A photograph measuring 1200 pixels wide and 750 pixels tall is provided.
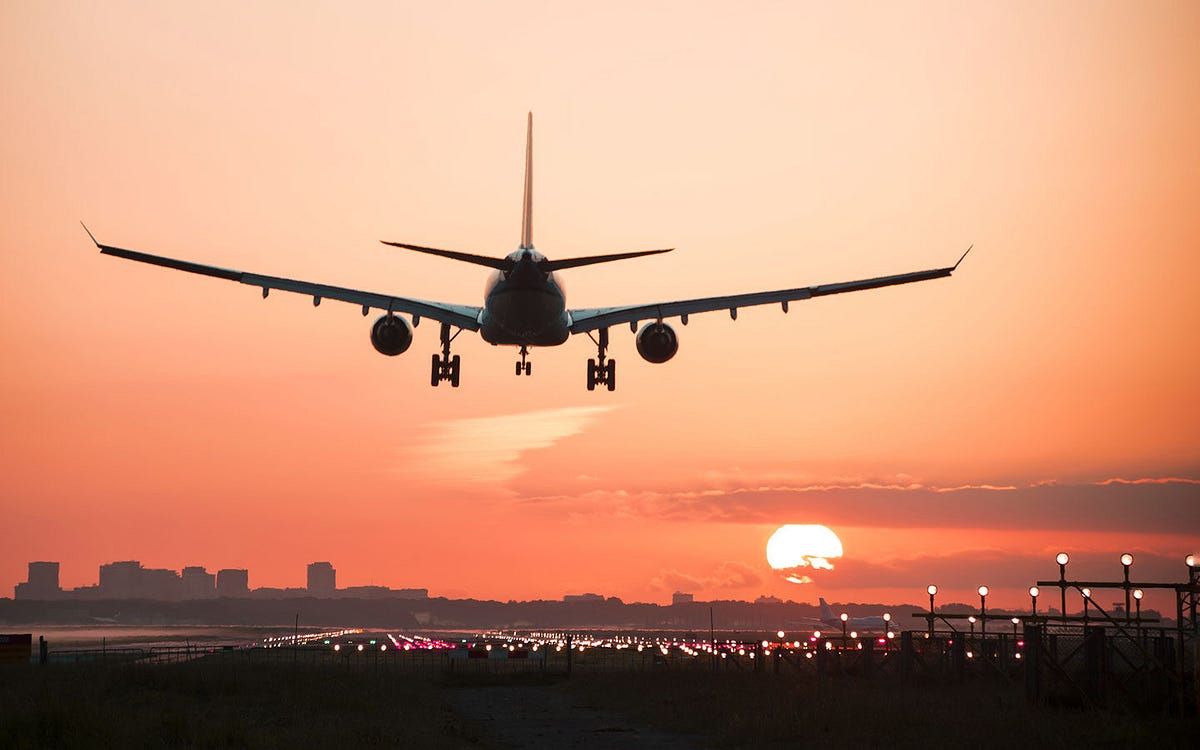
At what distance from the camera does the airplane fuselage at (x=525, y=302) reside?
40000mm

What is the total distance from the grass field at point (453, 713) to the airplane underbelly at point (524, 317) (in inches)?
546

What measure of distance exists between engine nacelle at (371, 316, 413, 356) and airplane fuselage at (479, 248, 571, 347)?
3625mm

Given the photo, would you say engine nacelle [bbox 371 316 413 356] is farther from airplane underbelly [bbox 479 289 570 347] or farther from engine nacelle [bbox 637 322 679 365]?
engine nacelle [bbox 637 322 679 365]

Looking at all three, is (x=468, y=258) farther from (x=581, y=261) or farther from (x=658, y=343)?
(x=658, y=343)

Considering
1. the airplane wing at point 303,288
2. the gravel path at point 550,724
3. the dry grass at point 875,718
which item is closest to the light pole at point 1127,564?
the dry grass at point 875,718

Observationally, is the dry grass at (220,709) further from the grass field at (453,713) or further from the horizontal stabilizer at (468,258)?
the horizontal stabilizer at (468,258)

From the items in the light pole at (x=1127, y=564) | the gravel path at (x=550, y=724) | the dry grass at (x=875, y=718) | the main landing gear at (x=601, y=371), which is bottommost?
the gravel path at (x=550, y=724)

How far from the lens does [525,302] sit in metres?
40.1

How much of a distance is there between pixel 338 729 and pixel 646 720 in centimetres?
1266

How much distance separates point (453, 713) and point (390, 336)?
15.9m

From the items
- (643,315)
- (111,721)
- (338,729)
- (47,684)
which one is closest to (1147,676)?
(643,315)

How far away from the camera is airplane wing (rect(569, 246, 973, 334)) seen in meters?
40.9

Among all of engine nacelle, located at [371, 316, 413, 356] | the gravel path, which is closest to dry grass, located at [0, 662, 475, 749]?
the gravel path

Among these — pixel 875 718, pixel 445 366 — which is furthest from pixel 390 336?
pixel 875 718
